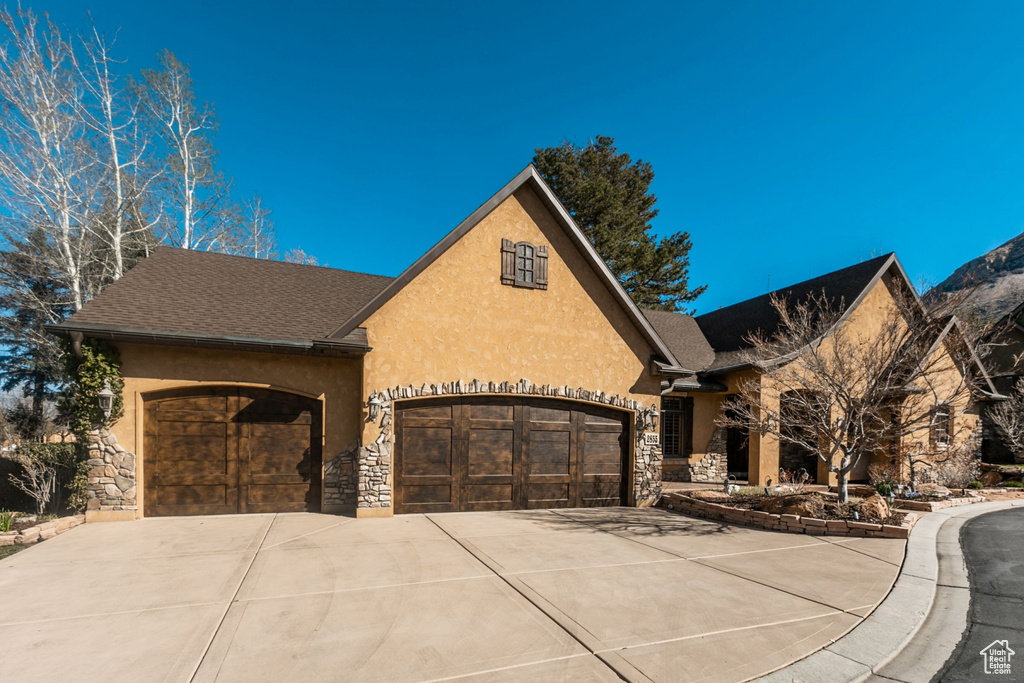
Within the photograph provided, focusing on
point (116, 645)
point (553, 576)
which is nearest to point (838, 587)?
point (553, 576)

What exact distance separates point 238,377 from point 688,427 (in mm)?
11990

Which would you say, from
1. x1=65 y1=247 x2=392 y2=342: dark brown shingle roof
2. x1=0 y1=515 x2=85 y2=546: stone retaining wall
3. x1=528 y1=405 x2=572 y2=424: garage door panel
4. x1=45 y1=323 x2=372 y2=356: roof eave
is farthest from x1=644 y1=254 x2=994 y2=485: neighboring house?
x1=0 y1=515 x2=85 y2=546: stone retaining wall

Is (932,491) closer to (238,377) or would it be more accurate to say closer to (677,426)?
(677,426)

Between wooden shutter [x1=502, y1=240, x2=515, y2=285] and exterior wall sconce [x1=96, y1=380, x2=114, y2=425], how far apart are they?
24.6ft

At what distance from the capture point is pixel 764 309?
17094mm

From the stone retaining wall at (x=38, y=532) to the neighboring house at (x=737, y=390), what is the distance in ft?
43.7

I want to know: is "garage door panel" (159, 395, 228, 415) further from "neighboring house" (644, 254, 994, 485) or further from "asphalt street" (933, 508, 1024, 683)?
"neighboring house" (644, 254, 994, 485)

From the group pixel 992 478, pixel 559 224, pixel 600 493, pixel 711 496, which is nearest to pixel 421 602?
pixel 600 493

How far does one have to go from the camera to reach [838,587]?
5930mm

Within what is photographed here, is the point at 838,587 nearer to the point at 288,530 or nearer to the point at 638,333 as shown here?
the point at 638,333

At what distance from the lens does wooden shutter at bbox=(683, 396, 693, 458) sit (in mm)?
14570

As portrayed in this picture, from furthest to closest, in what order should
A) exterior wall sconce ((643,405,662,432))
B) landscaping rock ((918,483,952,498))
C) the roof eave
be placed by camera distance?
landscaping rock ((918,483,952,498)) → exterior wall sconce ((643,405,662,432)) → the roof eave

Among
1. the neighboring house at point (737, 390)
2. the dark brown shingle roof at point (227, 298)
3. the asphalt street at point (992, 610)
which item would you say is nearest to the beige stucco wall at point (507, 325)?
the dark brown shingle roof at point (227, 298)

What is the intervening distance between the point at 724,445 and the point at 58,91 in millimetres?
25263
